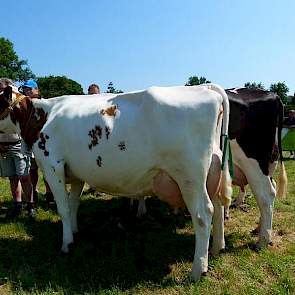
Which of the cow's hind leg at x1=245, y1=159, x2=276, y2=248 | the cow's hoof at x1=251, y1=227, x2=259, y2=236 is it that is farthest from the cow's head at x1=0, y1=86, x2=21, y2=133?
the cow's hoof at x1=251, y1=227, x2=259, y2=236

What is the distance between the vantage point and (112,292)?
3.98 meters

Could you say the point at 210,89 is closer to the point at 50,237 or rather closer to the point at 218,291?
the point at 218,291

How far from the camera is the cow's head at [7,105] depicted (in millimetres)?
5680

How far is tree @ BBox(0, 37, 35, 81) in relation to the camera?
62.0 metres

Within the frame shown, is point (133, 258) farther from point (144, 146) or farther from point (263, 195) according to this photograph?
point (263, 195)

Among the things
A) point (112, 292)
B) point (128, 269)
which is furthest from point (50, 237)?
point (112, 292)

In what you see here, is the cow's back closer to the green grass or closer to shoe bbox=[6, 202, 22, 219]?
the green grass

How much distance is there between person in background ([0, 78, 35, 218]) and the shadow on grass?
31 cm

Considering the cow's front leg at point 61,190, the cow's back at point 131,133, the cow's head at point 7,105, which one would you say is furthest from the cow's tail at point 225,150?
the cow's head at point 7,105

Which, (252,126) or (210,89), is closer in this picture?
(210,89)

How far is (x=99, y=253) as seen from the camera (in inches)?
201

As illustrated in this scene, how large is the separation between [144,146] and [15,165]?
3074 millimetres

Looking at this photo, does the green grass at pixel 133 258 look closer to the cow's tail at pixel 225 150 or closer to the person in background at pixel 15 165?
the person in background at pixel 15 165

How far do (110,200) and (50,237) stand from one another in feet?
7.08
